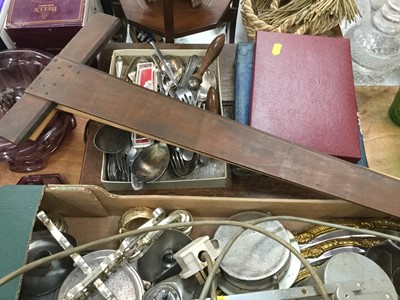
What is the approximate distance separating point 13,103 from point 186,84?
0.36 meters

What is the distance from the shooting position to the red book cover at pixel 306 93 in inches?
28.1

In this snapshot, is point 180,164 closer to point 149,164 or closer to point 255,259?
point 149,164

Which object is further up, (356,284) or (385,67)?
(385,67)

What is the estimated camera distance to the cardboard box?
0.85 meters

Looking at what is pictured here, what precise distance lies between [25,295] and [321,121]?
564 mm

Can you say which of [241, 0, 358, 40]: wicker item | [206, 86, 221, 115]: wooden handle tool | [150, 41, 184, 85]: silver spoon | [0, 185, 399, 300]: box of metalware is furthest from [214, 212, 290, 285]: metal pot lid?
[241, 0, 358, 40]: wicker item

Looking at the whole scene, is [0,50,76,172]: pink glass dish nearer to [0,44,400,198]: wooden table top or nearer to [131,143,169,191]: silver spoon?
[0,44,400,198]: wooden table top

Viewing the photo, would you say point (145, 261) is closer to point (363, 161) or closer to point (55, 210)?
point (55, 210)

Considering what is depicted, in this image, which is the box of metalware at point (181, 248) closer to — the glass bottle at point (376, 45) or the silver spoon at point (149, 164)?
the silver spoon at point (149, 164)

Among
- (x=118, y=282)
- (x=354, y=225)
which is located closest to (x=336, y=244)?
(x=354, y=225)

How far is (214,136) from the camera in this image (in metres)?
0.64

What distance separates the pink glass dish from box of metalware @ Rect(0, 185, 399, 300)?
0.45 feet

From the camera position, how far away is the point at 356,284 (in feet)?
1.73

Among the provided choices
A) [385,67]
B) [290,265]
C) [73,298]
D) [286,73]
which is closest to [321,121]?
[286,73]
